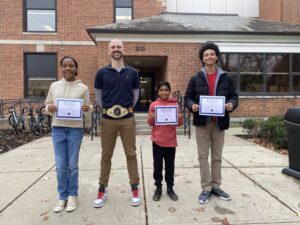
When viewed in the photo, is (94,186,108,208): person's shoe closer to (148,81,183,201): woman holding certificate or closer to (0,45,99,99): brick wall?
(148,81,183,201): woman holding certificate

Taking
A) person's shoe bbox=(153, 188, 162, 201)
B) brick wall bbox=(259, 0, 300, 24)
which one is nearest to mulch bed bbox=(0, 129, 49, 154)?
person's shoe bbox=(153, 188, 162, 201)

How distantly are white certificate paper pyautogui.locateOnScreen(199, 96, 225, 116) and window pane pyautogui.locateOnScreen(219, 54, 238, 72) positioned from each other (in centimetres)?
935

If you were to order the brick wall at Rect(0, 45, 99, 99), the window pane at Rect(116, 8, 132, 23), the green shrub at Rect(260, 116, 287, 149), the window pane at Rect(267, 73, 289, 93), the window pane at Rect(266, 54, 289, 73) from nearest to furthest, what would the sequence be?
the green shrub at Rect(260, 116, 287, 149) → the window pane at Rect(266, 54, 289, 73) → the window pane at Rect(267, 73, 289, 93) → the brick wall at Rect(0, 45, 99, 99) → the window pane at Rect(116, 8, 132, 23)

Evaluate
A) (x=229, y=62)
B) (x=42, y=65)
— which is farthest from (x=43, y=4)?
(x=229, y=62)

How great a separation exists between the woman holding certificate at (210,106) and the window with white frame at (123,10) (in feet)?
45.1

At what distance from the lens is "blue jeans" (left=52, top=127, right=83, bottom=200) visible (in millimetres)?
3672

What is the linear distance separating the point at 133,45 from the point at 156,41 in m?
0.96

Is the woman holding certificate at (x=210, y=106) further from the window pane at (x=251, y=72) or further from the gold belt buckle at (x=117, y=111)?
the window pane at (x=251, y=72)

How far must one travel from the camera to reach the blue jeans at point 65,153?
3.67 meters

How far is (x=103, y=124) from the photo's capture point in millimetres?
3744

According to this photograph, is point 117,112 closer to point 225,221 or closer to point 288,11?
point 225,221

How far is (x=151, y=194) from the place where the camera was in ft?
13.9

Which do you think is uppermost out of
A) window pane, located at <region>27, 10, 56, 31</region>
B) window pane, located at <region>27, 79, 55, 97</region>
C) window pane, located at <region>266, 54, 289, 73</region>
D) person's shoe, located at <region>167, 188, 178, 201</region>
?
window pane, located at <region>27, 10, 56, 31</region>

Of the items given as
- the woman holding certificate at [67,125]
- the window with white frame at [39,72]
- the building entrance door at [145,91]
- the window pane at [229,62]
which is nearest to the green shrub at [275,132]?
the window pane at [229,62]
